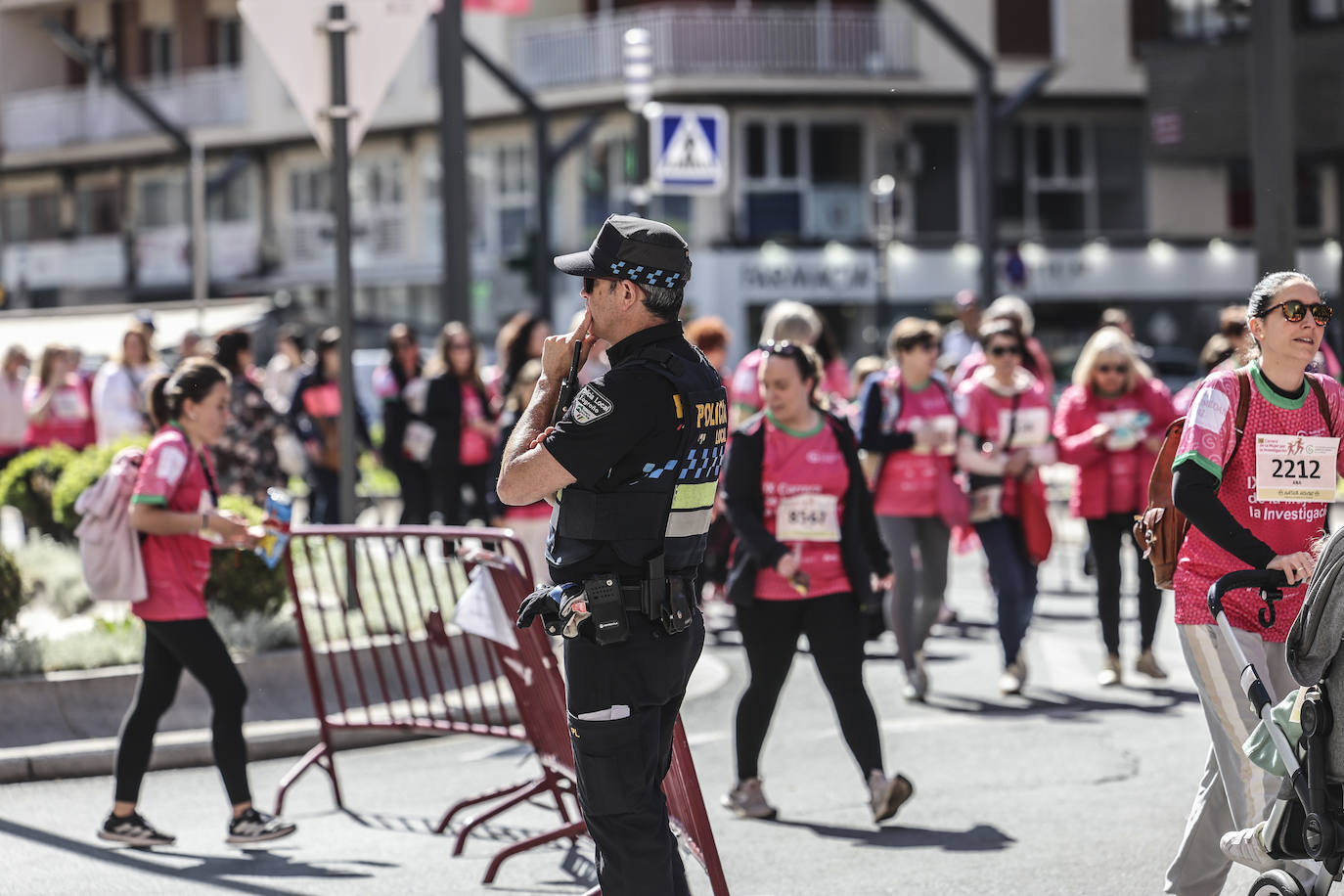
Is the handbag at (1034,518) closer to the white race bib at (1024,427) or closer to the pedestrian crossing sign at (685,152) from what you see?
the white race bib at (1024,427)

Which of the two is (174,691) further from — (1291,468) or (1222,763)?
(1291,468)

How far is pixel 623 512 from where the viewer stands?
465cm

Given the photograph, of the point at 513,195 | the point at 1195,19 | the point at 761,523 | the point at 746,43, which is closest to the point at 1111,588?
the point at 761,523

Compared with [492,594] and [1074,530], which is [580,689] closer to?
[492,594]

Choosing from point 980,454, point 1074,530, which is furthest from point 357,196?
point 980,454

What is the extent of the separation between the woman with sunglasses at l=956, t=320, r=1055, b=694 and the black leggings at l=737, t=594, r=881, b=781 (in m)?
2.79

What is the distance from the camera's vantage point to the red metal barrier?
7.37 meters

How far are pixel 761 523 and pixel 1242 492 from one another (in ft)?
8.01

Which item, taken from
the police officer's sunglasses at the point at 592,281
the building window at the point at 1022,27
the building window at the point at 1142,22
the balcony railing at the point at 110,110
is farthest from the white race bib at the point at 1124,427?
the balcony railing at the point at 110,110

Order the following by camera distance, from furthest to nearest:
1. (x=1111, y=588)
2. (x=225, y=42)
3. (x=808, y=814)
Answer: (x=225, y=42) < (x=1111, y=588) < (x=808, y=814)

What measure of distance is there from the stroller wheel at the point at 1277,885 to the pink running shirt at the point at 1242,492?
2.16 ft

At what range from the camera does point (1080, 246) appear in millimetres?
36406

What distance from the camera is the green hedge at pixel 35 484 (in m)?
15.3

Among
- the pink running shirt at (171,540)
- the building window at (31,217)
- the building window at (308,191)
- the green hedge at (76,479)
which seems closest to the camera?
the pink running shirt at (171,540)
